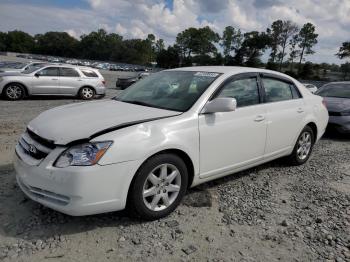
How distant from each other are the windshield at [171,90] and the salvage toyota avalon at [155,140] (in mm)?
13

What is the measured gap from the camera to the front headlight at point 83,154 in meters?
3.05

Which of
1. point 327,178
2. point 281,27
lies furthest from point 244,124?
point 281,27

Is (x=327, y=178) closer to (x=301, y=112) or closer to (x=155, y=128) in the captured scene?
(x=301, y=112)

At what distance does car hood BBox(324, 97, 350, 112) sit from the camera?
8.03 m

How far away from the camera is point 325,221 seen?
3752 millimetres

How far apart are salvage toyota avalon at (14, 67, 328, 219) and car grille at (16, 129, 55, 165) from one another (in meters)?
0.01

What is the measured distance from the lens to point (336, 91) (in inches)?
360

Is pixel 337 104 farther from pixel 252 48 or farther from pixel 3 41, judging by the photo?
pixel 3 41

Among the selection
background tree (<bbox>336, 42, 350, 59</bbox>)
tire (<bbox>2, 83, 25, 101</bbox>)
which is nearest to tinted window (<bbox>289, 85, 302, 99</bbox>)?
tire (<bbox>2, 83, 25, 101</bbox>)

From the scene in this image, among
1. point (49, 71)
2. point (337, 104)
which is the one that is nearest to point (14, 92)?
point (49, 71)

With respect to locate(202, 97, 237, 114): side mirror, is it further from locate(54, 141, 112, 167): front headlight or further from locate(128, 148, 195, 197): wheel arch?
locate(54, 141, 112, 167): front headlight

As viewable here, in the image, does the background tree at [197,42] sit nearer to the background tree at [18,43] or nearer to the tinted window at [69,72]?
the background tree at [18,43]

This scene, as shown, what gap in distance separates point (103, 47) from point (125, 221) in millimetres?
138110

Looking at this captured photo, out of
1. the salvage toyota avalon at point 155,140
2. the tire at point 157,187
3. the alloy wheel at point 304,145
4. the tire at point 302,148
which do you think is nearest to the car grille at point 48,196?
the salvage toyota avalon at point 155,140
